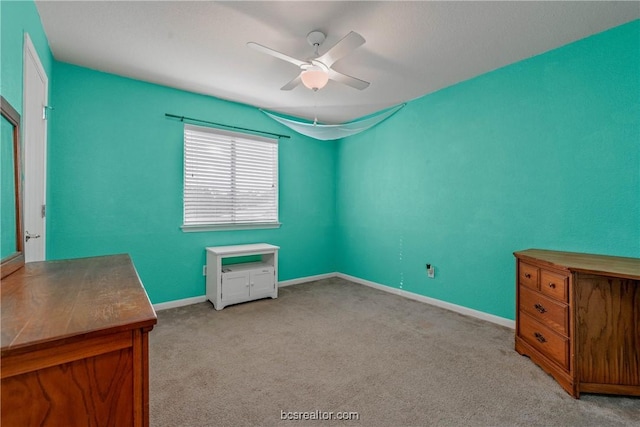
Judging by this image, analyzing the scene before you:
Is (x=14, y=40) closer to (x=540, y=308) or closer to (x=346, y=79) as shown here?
(x=346, y=79)

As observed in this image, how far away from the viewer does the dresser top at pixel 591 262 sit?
1.67m

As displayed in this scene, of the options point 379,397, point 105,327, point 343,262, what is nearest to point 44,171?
point 105,327

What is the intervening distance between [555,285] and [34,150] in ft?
12.3

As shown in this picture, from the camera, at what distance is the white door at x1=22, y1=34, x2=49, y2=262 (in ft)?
5.96

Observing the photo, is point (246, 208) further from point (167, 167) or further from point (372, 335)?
point (372, 335)

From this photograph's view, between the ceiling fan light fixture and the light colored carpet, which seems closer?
the light colored carpet

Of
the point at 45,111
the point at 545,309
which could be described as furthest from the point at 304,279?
the point at 45,111

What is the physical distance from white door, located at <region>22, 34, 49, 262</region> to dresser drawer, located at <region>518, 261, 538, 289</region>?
3.32 metres

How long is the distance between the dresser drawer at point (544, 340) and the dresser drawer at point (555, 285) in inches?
9.9

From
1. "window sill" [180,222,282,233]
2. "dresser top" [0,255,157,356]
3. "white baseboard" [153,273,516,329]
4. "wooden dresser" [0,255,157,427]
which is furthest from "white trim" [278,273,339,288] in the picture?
"wooden dresser" [0,255,157,427]

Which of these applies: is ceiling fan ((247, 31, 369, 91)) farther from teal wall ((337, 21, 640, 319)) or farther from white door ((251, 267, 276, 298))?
white door ((251, 267, 276, 298))

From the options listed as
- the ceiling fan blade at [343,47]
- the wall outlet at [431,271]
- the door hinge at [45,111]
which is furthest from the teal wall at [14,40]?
the wall outlet at [431,271]

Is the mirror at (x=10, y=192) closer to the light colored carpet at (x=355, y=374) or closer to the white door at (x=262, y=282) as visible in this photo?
the light colored carpet at (x=355, y=374)

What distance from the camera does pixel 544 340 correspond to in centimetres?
202
